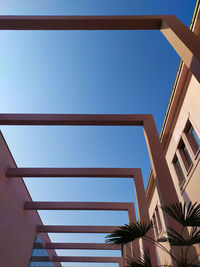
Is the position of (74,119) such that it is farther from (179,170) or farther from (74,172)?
(179,170)

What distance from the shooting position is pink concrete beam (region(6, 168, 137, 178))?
9.48 metres

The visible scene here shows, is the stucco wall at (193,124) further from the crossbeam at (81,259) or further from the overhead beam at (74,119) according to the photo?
the crossbeam at (81,259)

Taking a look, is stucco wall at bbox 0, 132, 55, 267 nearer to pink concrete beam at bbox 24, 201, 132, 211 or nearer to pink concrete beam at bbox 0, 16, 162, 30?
pink concrete beam at bbox 24, 201, 132, 211

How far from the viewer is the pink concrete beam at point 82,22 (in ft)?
16.5

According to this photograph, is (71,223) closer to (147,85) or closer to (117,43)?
(147,85)

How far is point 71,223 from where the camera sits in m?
14.4

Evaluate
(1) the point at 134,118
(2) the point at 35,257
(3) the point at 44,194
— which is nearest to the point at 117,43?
(1) the point at 134,118

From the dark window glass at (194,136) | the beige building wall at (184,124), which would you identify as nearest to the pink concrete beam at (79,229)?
the beige building wall at (184,124)

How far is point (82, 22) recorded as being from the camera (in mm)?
5059

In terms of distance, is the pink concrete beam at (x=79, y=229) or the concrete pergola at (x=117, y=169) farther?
the pink concrete beam at (x=79, y=229)

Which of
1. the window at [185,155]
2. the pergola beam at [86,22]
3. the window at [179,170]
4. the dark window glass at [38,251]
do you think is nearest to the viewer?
the pergola beam at [86,22]

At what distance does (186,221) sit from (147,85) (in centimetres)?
694

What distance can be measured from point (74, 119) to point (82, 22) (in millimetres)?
3531

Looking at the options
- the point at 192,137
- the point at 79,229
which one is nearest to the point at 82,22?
the point at 192,137
